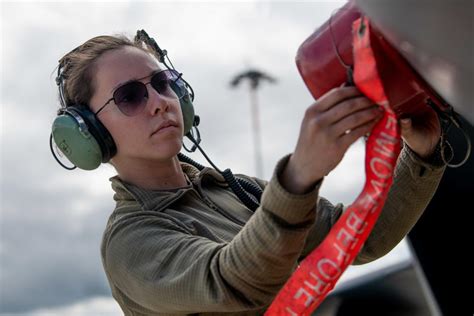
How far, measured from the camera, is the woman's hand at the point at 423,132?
165 centimetres

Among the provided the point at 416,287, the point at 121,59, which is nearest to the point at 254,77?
the point at 416,287

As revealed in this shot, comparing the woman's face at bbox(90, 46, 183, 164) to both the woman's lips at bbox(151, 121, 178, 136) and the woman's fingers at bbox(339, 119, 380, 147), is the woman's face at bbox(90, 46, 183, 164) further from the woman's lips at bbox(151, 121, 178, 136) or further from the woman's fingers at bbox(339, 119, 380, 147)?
the woman's fingers at bbox(339, 119, 380, 147)

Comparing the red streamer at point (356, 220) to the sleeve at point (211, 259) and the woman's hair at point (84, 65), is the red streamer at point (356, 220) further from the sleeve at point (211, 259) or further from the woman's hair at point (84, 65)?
the woman's hair at point (84, 65)

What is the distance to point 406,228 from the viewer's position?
6.60 feet

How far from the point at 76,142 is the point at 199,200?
44 centimetres

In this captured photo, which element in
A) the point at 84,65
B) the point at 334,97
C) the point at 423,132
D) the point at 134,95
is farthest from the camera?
the point at 84,65

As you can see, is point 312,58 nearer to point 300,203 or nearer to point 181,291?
point 300,203

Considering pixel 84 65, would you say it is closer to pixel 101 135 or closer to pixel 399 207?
pixel 101 135

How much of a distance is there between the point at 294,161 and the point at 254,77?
884 inches

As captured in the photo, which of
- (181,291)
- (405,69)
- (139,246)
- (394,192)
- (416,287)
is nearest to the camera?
(405,69)

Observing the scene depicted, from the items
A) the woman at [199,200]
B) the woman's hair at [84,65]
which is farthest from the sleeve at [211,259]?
the woman's hair at [84,65]

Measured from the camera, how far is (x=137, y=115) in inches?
81.3

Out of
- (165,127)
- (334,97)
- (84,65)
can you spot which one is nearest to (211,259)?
(334,97)

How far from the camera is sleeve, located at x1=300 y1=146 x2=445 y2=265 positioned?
1.86 meters
